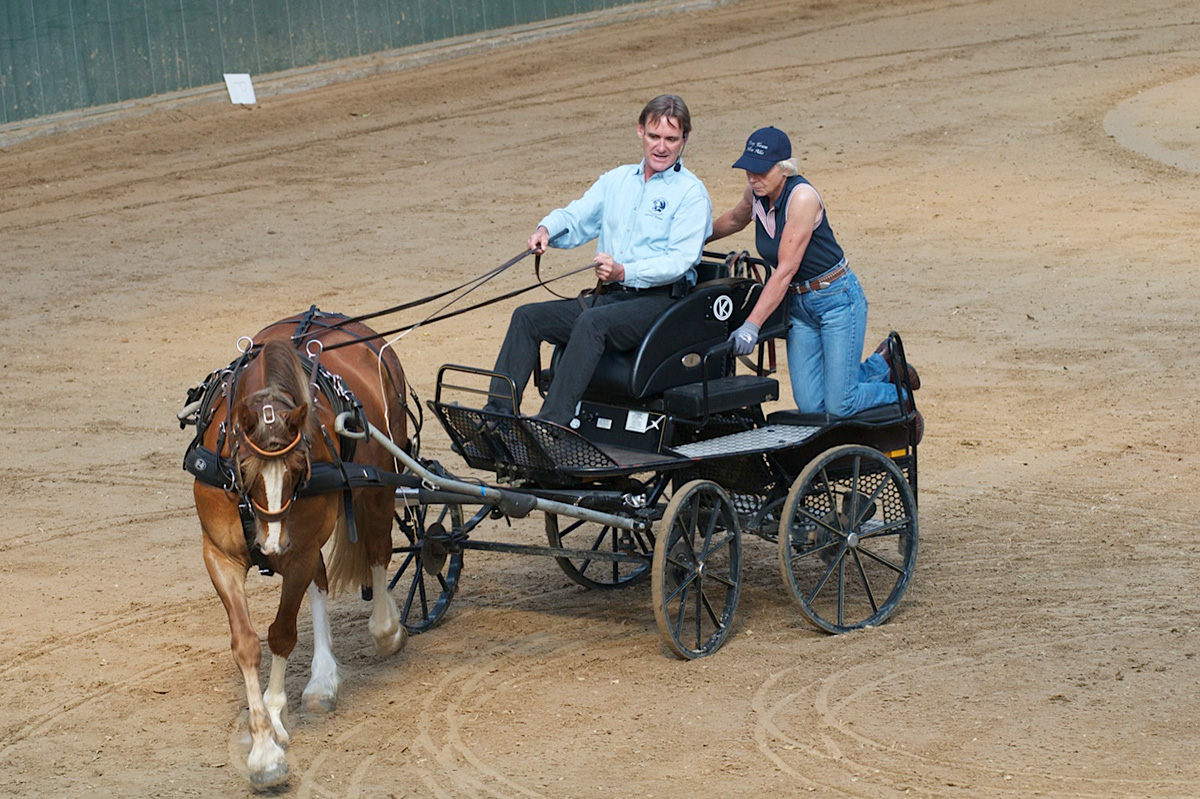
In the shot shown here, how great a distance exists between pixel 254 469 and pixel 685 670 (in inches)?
83.4

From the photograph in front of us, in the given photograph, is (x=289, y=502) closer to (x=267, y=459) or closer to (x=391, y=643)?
(x=267, y=459)

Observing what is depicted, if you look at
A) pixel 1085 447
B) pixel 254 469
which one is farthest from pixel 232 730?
pixel 1085 447

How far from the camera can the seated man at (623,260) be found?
6367 mm

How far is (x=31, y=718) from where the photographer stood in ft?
19.8

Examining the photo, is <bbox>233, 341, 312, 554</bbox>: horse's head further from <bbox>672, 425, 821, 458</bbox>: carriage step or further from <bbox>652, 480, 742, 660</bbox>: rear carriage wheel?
<bbox>672, 425, 821, 458</bbox>: carriage step

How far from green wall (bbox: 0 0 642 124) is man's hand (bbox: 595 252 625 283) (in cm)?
1231

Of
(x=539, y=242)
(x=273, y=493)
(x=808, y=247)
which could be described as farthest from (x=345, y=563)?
(x=808, y=247)

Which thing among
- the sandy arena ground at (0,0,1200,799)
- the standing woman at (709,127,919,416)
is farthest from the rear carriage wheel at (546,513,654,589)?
the standing woman at (709,127,919,416)

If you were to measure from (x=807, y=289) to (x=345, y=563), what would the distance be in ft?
7.60

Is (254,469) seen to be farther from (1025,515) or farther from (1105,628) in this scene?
(1025,515)

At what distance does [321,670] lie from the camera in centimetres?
617

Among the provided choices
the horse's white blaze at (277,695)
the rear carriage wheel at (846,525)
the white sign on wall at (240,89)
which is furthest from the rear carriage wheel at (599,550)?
the white sign on wall at (240,89)

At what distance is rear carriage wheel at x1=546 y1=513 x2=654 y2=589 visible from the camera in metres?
7.41

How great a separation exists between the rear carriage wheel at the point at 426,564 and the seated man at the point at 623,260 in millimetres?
757
